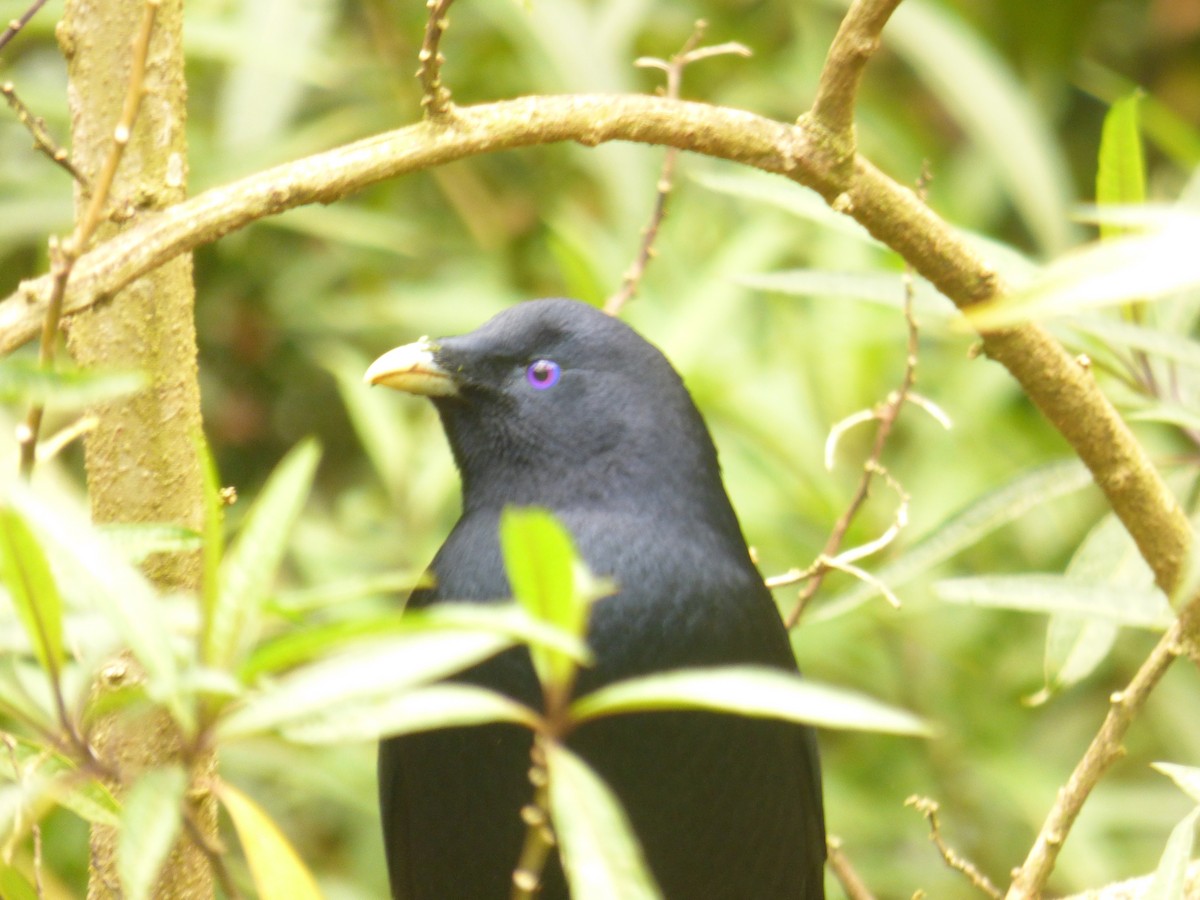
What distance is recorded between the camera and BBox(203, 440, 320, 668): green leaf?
107 cm

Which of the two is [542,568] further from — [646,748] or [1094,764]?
[646,748]

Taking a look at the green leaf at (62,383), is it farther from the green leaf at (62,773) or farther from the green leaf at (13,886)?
the green leaf at (13,886)

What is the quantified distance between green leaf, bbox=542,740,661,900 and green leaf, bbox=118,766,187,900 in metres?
0.24

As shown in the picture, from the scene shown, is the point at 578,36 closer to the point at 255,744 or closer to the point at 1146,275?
the point at 255,744

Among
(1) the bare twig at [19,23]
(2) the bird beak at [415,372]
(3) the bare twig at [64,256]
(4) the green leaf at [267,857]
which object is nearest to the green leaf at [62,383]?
(3) the bare twig at [64,256]

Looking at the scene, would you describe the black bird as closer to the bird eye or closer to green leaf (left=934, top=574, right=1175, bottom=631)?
the bird eye

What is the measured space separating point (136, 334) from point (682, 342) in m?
1.77

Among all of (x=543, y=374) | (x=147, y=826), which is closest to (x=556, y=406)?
(x=543, y=374)

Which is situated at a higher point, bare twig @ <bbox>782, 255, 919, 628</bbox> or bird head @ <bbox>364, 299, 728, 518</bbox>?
bird head @ <bbox>364, 299, 728, 518</bbox>

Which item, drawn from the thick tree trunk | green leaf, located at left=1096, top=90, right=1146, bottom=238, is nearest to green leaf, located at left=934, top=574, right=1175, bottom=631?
green leaf, located at left=1096, top=90, right=1146, bottom=238

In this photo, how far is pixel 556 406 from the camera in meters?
2.30

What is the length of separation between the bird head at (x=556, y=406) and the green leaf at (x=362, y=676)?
3.98ft

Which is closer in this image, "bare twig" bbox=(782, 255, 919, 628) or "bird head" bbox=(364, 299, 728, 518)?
"bare twig" bbox=(782, 255, 919, 628)

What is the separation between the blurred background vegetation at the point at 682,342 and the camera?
332 cm
